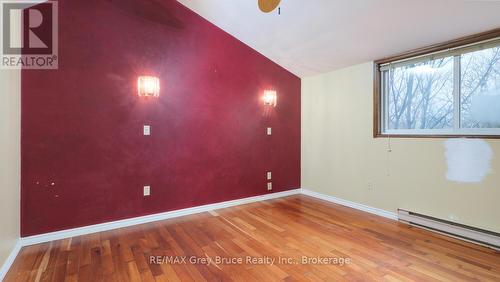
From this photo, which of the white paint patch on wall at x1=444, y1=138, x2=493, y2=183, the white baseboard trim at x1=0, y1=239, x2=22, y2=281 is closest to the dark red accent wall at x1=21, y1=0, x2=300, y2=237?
the white baseboard trim at x1=0, y1=239, x2=22, y2=281

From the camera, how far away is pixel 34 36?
2602mm

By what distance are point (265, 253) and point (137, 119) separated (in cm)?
222

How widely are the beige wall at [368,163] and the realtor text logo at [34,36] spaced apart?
12.1 feet

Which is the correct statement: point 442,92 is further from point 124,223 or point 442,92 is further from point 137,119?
point 124,223

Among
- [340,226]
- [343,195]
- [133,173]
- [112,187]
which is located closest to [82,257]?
[112,187]

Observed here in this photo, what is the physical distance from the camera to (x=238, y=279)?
1.95m

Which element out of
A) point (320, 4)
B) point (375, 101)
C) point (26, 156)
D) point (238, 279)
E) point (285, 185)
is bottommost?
point (238, 279)

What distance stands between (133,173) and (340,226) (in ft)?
8.80

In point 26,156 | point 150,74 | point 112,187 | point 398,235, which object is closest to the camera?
point 26,156

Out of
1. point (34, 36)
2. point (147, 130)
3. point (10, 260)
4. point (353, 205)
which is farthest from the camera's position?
point (353, 205)

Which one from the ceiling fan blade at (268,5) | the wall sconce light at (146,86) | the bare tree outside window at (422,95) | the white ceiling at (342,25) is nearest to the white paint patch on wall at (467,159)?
the bare tree outside window at (422,95)

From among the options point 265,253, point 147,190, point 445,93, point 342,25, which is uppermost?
point 342,25

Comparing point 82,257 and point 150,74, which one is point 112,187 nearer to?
point 82,257

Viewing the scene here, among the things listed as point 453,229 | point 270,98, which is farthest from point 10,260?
point 453,229
